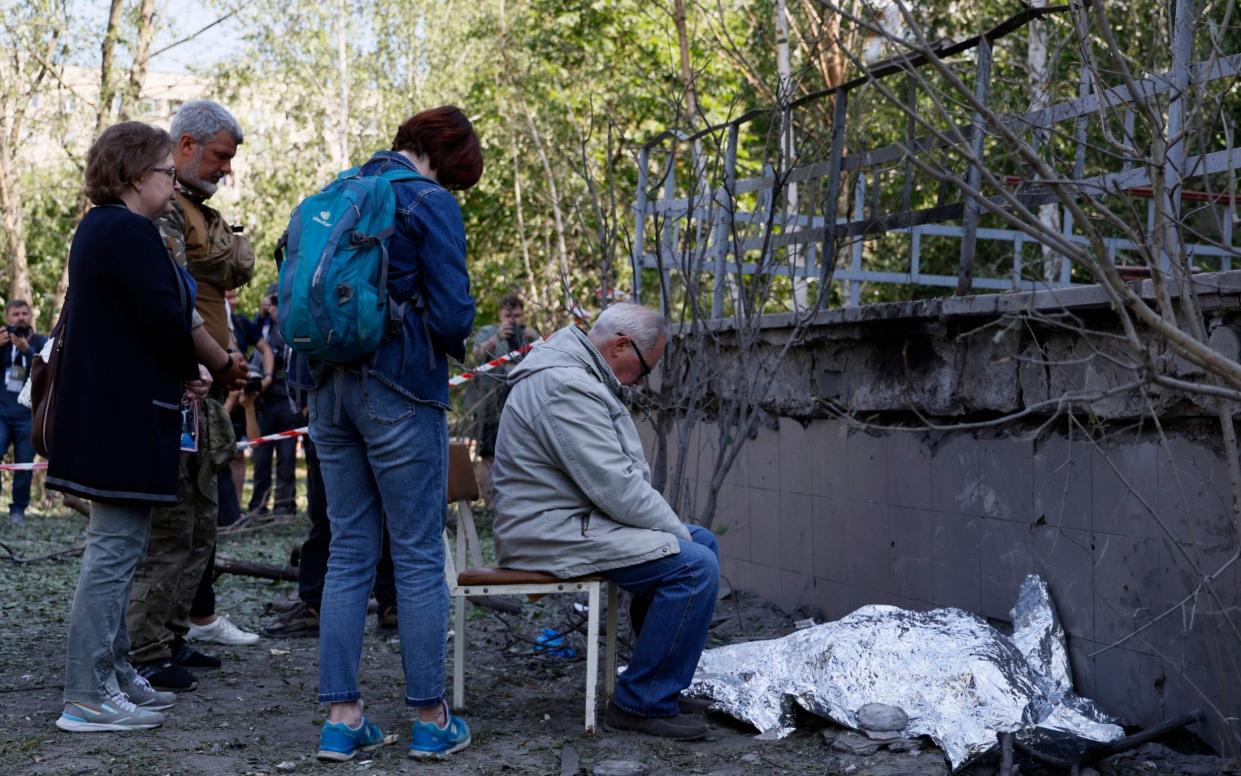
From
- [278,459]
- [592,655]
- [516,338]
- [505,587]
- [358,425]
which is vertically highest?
[516,338]

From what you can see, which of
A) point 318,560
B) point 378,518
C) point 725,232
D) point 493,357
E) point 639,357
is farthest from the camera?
point 493,357

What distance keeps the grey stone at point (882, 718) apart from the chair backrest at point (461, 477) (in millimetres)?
1496

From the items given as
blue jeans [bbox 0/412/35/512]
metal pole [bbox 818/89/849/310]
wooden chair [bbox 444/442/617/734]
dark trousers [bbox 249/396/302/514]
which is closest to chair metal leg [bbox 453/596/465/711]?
wooden chair [bbox 444/442/617/734]

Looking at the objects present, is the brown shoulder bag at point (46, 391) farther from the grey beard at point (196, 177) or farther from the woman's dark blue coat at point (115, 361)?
the grey beard at point (196, 177)

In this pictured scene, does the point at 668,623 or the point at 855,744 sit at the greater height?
the point at 668,623

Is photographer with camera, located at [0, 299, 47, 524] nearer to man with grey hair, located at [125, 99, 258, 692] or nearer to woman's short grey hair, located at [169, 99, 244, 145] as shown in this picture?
man with grey hair, located at [125, 99, 258, 692]

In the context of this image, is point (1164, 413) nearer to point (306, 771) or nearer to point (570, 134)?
point (306, 771)

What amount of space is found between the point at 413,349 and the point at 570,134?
12.1 meters

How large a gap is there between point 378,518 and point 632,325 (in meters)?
1.00

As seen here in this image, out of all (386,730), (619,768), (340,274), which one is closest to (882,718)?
(619,768)

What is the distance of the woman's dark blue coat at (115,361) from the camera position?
3.74m

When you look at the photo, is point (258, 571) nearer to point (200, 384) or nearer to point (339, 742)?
point (200, 384)

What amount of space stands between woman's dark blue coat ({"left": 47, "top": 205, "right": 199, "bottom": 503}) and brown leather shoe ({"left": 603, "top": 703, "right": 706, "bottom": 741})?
1516 millimetres

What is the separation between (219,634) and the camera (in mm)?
5379
